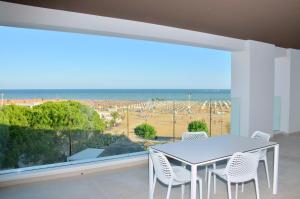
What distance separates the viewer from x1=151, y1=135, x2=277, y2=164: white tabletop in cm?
239

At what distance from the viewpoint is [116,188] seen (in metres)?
3.15

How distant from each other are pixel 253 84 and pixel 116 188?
4015 mm

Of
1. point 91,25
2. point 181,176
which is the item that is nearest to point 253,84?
point 181,176

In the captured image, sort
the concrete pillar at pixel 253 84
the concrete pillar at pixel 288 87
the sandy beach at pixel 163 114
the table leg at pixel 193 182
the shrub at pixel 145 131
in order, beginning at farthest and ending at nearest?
1. the concrete pillar at pixel 288 87
2. the concrete pillar at pixel 253 84
3. the shrub at pixel 145 131
4. the sandy beach at pixel 163 114
5. the table leg at pixel 193 182

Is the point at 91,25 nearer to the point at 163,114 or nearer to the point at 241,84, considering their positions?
the point at 163,114

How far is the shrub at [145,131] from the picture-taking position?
4424 millimetres

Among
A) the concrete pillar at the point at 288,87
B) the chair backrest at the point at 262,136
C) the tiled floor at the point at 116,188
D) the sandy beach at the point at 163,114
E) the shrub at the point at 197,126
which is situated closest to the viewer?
the tiled floor at the point at 116,188

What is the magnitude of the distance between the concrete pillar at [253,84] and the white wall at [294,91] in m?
1.32

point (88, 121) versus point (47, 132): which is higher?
point (88, 121)

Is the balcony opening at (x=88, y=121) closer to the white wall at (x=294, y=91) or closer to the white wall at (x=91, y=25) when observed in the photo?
the white wall at (x=91, y=25)

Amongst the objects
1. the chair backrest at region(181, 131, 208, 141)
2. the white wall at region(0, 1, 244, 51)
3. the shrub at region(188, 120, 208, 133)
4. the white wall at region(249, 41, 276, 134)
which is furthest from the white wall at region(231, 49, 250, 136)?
the chair backrest at region(181, 131, 208, 141)

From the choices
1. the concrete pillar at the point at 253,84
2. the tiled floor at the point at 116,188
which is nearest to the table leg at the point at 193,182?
the tiled floor at the point at 116,188

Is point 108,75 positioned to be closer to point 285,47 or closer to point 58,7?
point 285,47

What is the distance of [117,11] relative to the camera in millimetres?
3238
